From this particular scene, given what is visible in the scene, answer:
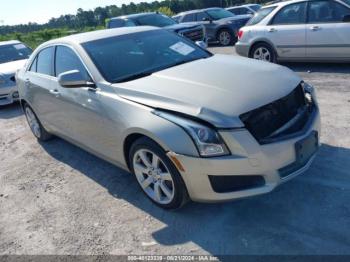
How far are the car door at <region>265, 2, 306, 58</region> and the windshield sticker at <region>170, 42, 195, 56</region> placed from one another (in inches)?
157

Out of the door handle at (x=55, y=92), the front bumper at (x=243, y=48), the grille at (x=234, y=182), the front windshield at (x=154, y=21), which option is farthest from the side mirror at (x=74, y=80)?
the front windshield at (x=154, y=21)

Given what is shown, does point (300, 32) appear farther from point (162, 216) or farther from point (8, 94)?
point (8, 94)

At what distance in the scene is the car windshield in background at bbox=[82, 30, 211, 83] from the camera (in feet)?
13.3

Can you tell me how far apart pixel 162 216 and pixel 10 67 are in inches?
295

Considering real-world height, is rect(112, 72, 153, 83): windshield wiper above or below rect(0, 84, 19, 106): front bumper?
above

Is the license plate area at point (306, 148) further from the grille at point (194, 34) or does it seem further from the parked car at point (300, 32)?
the grille at point (194, 34)

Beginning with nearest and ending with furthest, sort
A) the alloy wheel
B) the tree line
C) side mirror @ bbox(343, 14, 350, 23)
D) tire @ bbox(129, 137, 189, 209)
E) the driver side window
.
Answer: tire @ bbox(129, 137, 189, 209) → the alloy wheel → the driver side window → side mirror @ bbox(343, 14, 350, 23) → the tree line

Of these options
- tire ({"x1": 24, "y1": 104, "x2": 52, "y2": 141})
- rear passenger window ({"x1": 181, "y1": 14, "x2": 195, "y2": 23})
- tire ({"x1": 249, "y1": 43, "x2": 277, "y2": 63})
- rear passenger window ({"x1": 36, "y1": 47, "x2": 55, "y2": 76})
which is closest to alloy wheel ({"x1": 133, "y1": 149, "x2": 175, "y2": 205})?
rear passenger window ({"x1": 36, "y1": 47, "x2": 55, "y2": 76})

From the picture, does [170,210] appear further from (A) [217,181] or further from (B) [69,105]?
(B) [69,105]

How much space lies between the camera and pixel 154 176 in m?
3.58

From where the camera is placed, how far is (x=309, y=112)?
3.62 meters

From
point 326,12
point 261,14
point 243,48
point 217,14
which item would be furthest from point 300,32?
point 217,14

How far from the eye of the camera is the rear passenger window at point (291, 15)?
25.8 ft

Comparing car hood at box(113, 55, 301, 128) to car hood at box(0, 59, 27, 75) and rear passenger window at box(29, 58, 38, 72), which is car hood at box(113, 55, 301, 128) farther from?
car hood at box(0, 59, 27, 75)
